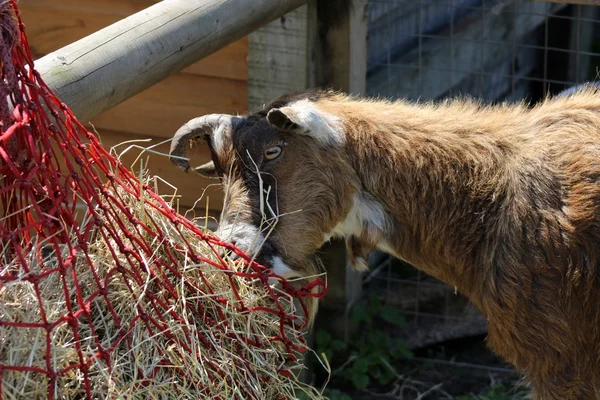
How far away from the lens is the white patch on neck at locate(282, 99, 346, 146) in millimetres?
3329

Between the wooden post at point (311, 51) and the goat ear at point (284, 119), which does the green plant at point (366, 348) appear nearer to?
the wooden post at point (311, 51)

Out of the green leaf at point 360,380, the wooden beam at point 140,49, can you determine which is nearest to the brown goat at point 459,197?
the wooden beam at point 140,49

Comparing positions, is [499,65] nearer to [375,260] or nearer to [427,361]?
[375,260]

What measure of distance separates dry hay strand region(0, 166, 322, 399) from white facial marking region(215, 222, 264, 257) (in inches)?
10.1

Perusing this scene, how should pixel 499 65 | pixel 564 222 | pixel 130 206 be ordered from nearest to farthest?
1. pixel 130 206
2. pixel 564 222
3. pixel 499 65

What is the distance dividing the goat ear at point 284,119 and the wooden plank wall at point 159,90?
1694 millimetres

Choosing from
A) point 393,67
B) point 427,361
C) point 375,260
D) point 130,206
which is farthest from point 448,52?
point 130,206

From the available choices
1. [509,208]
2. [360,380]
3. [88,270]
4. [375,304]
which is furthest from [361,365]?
[88,270]

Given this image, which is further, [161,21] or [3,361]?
[161,21]

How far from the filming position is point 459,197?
344 cm

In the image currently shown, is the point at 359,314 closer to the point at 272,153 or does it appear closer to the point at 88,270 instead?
the point at 272,153

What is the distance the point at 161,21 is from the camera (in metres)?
3.37

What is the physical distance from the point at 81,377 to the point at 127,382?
14cm

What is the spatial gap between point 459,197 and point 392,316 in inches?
82.0
